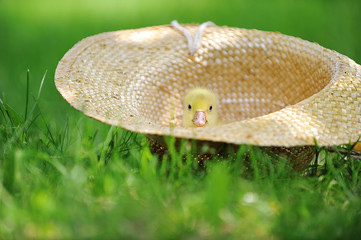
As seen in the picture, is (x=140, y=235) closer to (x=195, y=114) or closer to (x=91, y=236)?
(x=91, y=236)

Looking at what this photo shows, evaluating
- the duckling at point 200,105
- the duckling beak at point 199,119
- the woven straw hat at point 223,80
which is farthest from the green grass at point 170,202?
the duckling at point 200,105

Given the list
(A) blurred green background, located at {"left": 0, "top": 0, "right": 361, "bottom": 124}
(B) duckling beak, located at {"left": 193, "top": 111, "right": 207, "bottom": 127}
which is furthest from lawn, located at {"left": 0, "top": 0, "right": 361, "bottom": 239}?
(A) blurred green background, located at {"left": 0, "top": 0, "right": 361, "bottom": 124}

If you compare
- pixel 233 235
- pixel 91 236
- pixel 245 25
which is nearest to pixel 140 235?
pixel 91 236

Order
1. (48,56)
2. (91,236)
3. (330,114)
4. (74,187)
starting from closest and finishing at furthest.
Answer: (91,236)
(74,187)
(330,114)
(48,56)

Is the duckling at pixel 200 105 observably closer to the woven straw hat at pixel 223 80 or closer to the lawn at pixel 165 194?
the woven straw hat at pixel 223 80

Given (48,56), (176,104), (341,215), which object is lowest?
(48,56)

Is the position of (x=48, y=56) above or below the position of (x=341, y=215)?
below

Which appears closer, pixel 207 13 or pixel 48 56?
pixel 48 56

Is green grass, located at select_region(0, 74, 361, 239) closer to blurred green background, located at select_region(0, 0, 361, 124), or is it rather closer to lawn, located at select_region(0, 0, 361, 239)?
lawn, located at select_region(0, 0, 361, 239)

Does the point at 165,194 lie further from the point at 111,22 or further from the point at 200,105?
the point at 111,22
